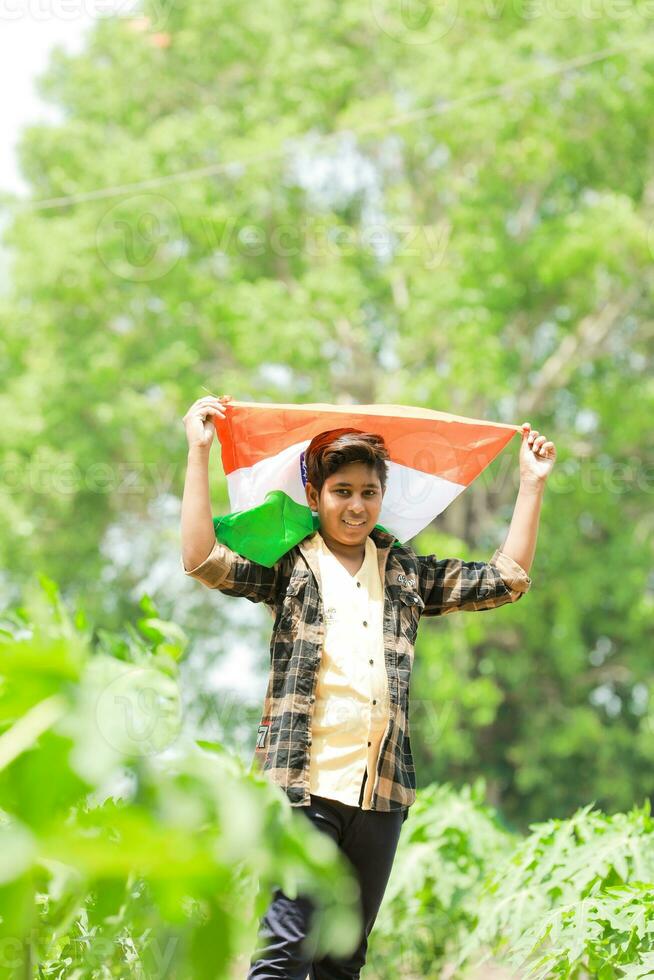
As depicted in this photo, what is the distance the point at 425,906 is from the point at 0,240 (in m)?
11.1

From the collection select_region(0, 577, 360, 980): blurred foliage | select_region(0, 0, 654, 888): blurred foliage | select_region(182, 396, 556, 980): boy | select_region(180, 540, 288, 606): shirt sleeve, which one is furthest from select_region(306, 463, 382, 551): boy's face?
select_region(0, 0, 654, 888): blurred foliage

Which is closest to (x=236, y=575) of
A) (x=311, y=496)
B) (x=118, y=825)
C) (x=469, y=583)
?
(x=311, y=496)

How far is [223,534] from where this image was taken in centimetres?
266

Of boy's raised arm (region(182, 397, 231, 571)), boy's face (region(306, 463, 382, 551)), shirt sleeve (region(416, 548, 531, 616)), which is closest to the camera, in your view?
boy's raised arm (region(182, 397, 231, 571))

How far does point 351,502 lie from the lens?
2.67 m

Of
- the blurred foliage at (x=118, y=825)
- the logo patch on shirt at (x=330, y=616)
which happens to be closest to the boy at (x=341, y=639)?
the logo patch on shirt at (x=330, y=616)

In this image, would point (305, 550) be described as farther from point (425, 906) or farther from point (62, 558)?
point (62, 558)

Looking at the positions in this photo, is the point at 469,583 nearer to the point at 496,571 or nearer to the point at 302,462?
the point at 496,571

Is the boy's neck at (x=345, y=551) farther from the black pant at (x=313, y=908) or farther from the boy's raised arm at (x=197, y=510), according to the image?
the black pant at (x=313, y=908)

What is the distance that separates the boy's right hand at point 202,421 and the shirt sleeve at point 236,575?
21 centimetres

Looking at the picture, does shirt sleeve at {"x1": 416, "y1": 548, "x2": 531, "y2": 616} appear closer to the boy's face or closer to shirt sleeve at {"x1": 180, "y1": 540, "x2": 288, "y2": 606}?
the boy's face

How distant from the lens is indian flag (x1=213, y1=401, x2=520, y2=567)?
2.68m

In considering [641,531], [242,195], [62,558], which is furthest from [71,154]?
[641,531]

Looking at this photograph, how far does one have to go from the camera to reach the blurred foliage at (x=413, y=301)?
11.5m
